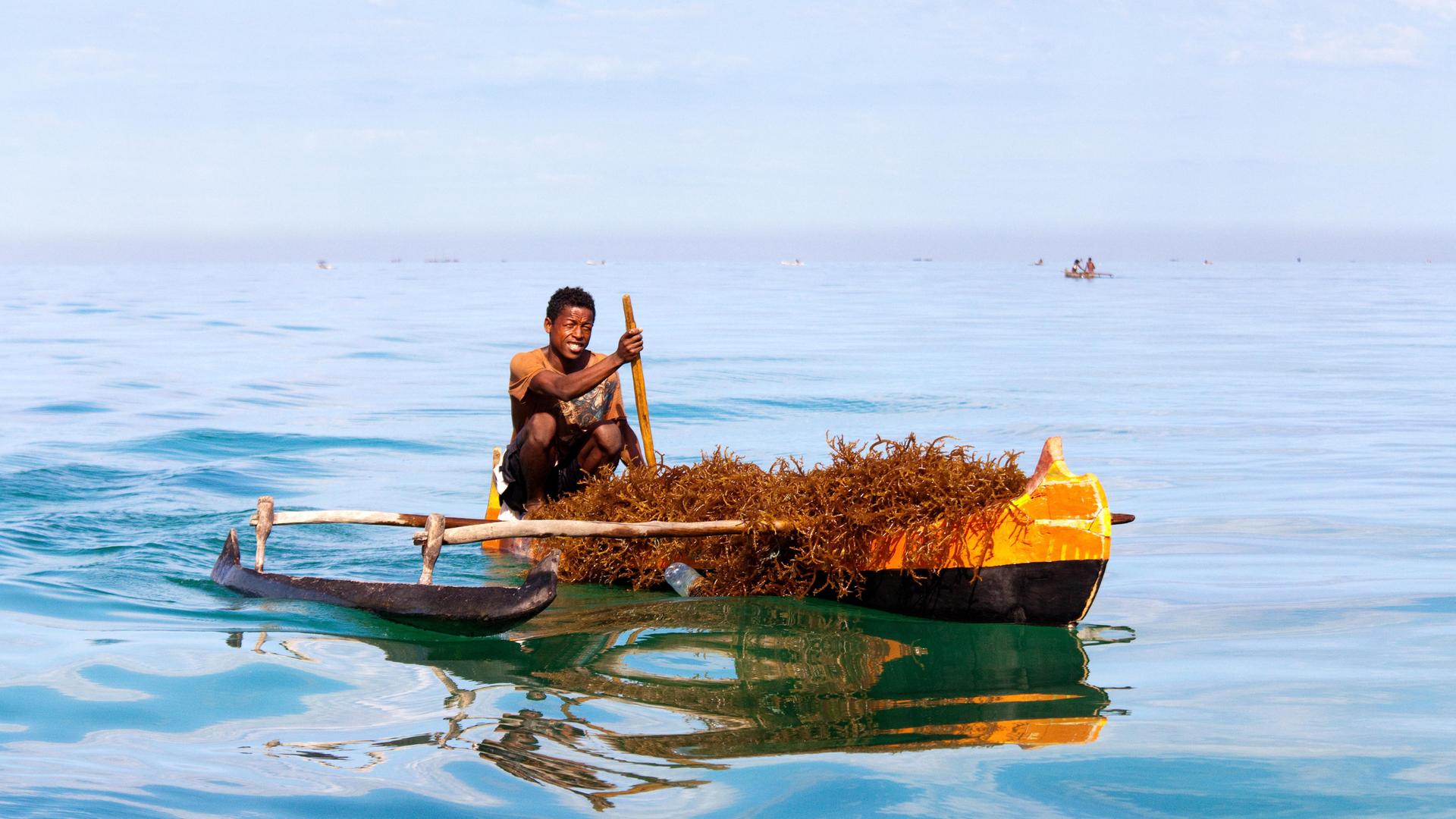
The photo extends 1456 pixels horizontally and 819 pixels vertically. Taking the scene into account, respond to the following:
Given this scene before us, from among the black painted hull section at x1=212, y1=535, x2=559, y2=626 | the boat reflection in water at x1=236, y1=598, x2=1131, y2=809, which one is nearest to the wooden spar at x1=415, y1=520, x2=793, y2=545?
the black painted hull section at x1=212, y1=535, x2=559, y2=626

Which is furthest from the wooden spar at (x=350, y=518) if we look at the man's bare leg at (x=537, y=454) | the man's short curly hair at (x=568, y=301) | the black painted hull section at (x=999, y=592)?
the black painted hull section at (x=999, y=592)

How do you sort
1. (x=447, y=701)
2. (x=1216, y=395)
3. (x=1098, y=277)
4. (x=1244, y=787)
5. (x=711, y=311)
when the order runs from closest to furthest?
(x=1244, y=787) → (x=447, y=701) → (x=1216, y=395) → (x=711, y=311) → (x=1098, y=277)

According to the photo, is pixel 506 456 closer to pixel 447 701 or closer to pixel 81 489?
pixel 447 701

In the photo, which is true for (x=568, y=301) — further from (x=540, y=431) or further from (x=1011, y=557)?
(x=1011, y=557)

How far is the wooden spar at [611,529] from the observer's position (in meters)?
5.73

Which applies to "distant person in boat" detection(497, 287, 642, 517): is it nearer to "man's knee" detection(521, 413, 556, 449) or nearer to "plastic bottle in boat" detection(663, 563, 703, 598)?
"man's knee" detection(521, 413, 556, 449)

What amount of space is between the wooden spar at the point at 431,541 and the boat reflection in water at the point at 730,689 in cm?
35

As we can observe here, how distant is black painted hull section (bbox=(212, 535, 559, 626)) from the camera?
520 cm

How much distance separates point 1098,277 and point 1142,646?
77342 millimetres

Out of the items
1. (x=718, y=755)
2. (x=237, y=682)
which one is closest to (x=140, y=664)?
(x=237, y=682)

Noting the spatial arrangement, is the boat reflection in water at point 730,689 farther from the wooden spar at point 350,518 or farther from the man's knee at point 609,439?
the man's knee at point 609,439

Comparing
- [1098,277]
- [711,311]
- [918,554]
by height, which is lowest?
[918,554]

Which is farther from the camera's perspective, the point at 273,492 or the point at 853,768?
the point at 273,492

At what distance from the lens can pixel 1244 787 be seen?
3.91 metres
